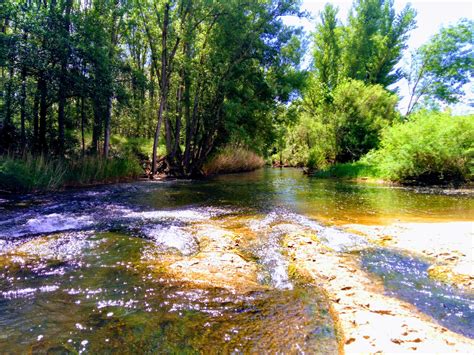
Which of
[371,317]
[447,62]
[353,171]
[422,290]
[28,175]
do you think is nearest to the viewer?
[371,317]

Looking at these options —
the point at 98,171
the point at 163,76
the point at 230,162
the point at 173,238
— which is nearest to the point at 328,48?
the point at 230,162

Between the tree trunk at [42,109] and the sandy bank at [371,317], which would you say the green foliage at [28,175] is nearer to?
the tree trunk at [42,109]

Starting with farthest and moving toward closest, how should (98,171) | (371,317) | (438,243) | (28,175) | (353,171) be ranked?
(353,171) → (98,171) → (28,175) → (438,243) → (371,317)

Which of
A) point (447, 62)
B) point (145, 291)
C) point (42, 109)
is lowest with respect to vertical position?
point (145, 291)

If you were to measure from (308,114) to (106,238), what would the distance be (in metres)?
32.9

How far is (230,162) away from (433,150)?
51.5 feet

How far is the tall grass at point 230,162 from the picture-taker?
24938 mm

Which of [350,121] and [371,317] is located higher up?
[350,121]

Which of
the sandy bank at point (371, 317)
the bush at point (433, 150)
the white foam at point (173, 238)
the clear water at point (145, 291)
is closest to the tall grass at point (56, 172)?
the clear water at point (145, 291)

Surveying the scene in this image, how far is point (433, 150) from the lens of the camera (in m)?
15.1

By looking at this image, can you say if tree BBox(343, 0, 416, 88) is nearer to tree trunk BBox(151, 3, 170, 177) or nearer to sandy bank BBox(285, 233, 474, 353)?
tree trunk BBox(151, 3, 170, 177)

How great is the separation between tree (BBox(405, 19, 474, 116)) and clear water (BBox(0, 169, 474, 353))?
35.1 m

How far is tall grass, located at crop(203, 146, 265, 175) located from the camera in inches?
982

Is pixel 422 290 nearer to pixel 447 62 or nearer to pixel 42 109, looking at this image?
pixel 42 109
